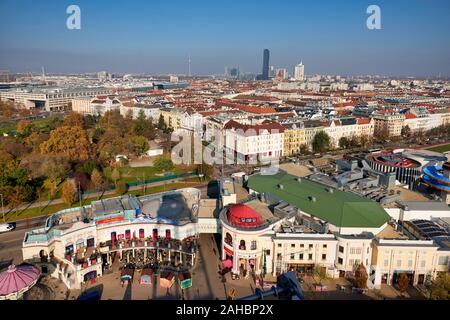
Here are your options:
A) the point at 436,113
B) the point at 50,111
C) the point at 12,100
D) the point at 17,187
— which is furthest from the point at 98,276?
the point at 12,100

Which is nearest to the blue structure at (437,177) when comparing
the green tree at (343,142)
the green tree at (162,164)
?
the green tree at (343,142)

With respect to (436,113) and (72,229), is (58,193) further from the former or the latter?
(436,113)

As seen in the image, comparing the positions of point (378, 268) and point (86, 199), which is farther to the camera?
point (86, 199)

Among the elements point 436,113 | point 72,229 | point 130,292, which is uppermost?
point 436,113

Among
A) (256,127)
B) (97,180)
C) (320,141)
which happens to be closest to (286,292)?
(97,180)

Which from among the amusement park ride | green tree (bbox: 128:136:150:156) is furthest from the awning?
green tree (bbox: 128:136:150:156)

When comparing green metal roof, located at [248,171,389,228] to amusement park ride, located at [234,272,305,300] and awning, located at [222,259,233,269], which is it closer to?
awning, located at [222,259,233,269]
